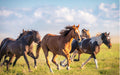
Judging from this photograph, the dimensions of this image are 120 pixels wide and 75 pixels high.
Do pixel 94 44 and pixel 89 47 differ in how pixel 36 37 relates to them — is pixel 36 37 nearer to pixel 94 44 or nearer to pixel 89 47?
pixel 89 47

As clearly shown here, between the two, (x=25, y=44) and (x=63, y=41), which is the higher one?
(x=63, y=41)

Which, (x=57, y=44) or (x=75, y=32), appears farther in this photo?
(x=57, y=44)

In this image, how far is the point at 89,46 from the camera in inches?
332

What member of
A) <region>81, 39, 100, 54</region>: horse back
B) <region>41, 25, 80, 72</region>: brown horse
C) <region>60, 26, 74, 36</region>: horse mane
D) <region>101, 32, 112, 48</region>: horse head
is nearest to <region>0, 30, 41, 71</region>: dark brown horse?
<region>41, 25, 80, 72</region>: brown horse

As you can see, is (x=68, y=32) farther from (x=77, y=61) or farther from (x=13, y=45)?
(x=77, y=61)

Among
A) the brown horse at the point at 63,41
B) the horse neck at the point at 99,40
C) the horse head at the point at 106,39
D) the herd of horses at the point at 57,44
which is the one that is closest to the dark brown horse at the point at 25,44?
the herd of horses at the point at 57,44

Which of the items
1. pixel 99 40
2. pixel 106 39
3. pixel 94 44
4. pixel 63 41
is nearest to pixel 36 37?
pixel 63 41

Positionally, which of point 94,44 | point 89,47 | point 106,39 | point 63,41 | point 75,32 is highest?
point 75,32

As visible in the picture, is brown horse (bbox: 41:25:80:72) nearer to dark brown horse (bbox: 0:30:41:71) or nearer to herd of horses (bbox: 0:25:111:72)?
→ herd of horses (bbox: 0:25:111:72)

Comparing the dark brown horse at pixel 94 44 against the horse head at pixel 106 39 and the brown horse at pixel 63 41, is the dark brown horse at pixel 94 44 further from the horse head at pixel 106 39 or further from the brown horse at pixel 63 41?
the brown horse at pixel 63 41

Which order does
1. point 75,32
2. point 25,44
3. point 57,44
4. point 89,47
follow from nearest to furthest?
point 75,32 → point 57,44 → point 25,44 → point 89,47

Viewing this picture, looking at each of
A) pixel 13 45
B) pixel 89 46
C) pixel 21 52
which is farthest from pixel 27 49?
pixel 89 46

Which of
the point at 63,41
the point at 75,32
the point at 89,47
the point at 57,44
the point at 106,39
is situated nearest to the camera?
the point at 75,32

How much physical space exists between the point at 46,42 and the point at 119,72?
3443 millimetres
